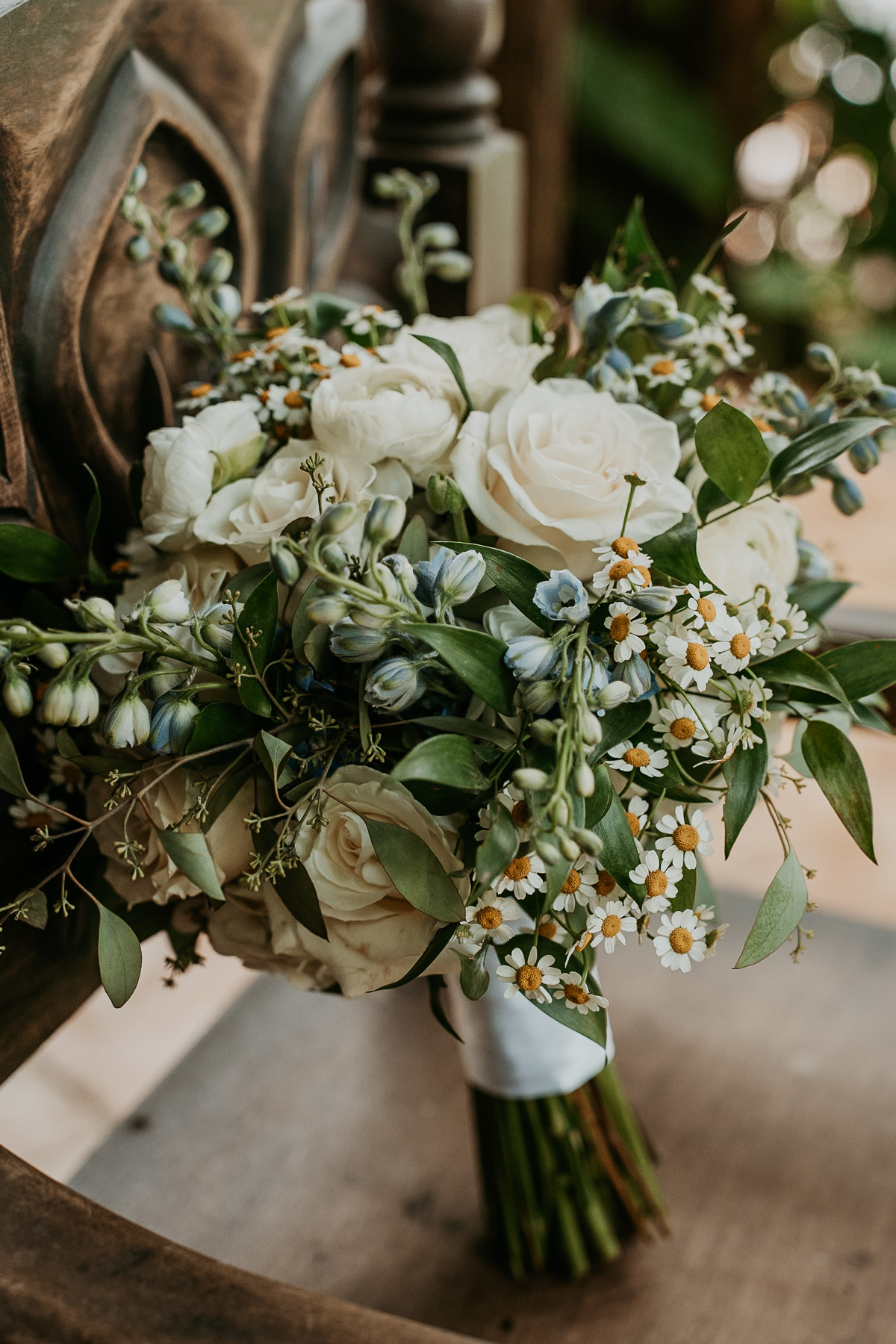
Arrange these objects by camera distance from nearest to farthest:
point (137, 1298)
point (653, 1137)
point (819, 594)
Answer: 1. point (137, 1298)
2. point (819, 594)
3. point (653, 1137)

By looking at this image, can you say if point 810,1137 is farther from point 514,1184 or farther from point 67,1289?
point 67,1289

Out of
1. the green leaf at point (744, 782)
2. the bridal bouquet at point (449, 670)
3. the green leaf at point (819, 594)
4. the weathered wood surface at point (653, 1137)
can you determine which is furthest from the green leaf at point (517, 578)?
the weathered wood surface at point (653, 1137)

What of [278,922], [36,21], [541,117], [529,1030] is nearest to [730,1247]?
[529,1030]

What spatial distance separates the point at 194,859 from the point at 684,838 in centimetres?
20

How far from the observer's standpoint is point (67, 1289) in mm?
396

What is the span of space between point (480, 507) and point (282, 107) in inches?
18.6

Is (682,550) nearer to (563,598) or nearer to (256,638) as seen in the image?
(563,598)

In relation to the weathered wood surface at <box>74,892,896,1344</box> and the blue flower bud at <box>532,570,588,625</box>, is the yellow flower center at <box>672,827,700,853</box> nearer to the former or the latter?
the blue flower bud at <box>532,570,588,625</box>

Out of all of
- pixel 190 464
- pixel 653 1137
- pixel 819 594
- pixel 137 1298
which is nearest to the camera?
pixel 137 1298

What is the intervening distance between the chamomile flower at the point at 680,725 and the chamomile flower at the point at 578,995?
108 millimetres

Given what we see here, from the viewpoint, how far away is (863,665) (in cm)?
51

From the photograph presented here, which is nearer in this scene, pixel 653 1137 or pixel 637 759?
pixel 637 759

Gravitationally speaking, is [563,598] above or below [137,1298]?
above

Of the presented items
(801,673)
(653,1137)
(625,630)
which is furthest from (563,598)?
(653,1137)
